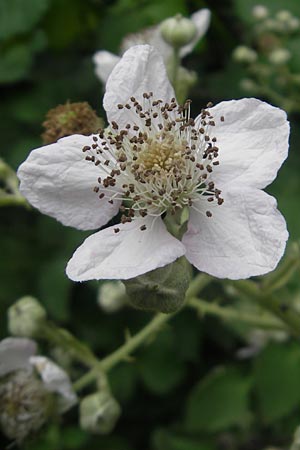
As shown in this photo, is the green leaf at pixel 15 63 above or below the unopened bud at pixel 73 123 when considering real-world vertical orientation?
below

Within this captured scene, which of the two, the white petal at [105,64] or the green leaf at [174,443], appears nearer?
the white petal at [105,64]

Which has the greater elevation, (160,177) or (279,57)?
(160,177)

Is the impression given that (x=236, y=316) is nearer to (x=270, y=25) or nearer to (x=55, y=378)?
(x=55, y=378)

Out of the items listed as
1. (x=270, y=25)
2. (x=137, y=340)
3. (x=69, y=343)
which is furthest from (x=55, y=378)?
(x=270, y=25)

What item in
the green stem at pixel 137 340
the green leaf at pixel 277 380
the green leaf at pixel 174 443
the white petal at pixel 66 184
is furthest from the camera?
the green leaf at pixel 277 380

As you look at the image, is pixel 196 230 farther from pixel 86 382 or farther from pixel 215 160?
pixel 86 382

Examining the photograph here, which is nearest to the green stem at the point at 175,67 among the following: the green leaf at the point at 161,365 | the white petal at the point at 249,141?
the white petal at the point at 249,141

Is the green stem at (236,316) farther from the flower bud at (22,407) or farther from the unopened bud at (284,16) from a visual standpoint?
the unopened bud at (284,16)
